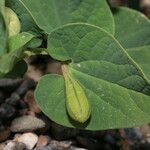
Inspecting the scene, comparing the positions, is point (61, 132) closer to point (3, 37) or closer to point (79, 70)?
point (79, 70)

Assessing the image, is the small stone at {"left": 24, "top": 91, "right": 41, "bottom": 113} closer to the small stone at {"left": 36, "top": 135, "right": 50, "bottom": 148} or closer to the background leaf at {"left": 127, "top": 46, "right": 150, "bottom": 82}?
the small stone at {"left": 36, "top": 135, "right": 50, "bottom": 148}

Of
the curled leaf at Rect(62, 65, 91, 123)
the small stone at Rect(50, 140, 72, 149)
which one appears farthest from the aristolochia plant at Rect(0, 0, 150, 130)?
the small stone at Rect(50, 140, 72, 149)

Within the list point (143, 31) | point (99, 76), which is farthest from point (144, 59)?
point (99, 76)

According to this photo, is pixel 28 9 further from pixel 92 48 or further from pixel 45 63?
pixel 45 63

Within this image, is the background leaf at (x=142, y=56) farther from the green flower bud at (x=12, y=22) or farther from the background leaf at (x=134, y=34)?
the green flower bud at (x=12, y=22)

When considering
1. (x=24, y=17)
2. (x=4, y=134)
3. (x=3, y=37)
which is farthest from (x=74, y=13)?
(x=4, y=134)

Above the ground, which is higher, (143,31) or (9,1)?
(9,1)
